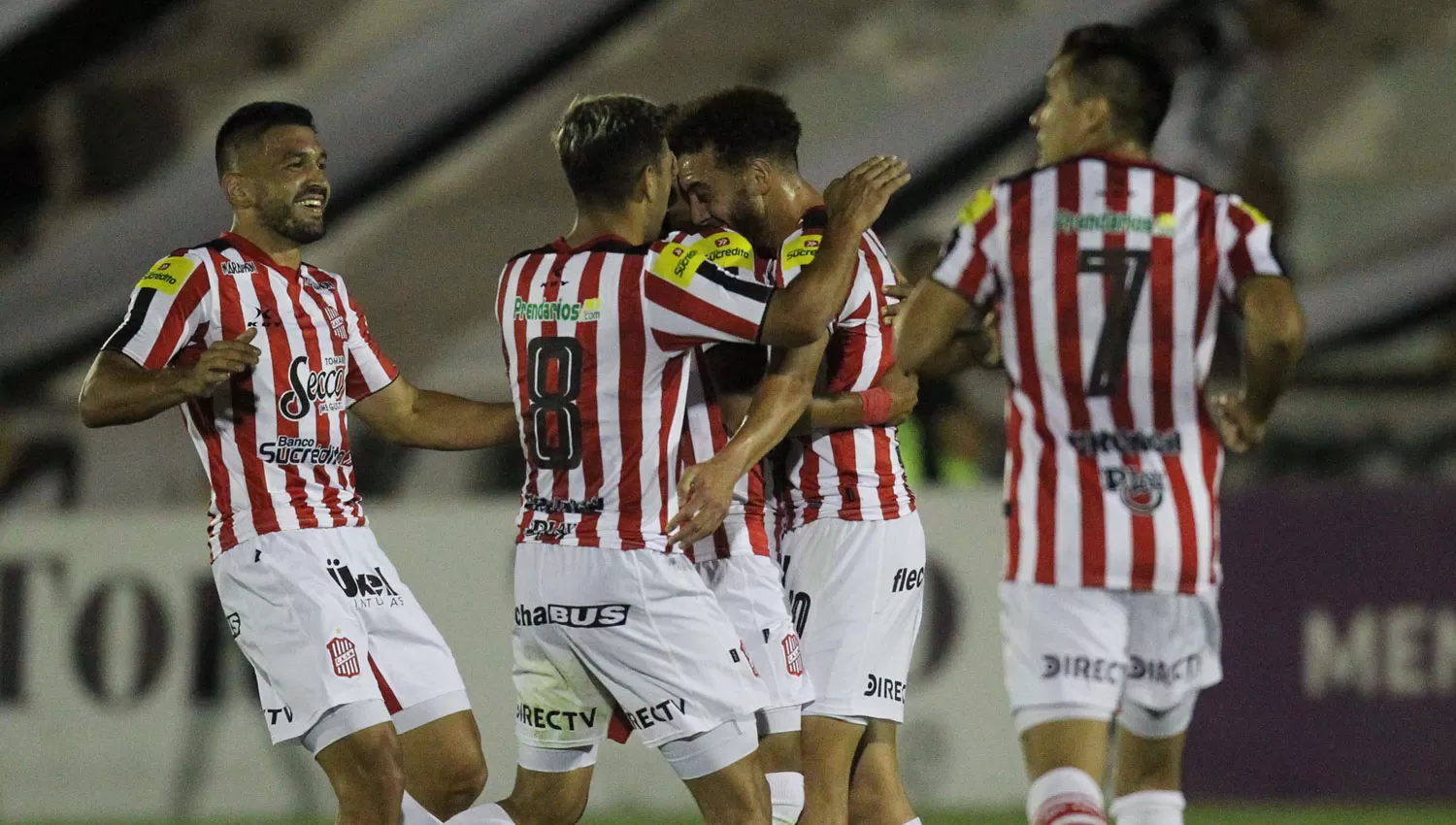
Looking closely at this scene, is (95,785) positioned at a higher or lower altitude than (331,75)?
lower

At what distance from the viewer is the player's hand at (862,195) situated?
16.8ft

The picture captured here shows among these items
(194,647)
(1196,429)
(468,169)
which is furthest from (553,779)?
(468,169)

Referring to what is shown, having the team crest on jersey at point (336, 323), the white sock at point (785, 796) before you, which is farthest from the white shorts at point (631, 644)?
the team crest on jersey at point (336, 323)

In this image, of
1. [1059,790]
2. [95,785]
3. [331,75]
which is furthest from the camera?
[331,75]

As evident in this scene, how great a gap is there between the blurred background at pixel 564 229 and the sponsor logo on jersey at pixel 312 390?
A: 2.59 metres

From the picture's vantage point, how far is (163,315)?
212 inches

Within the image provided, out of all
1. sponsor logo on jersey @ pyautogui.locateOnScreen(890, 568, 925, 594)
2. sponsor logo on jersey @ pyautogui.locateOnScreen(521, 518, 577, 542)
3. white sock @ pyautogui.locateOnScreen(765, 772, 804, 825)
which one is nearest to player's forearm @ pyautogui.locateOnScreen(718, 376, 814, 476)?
sponsor logo on jersey @ pyautogui.locateOnScreen(521, 518, 577, 542)

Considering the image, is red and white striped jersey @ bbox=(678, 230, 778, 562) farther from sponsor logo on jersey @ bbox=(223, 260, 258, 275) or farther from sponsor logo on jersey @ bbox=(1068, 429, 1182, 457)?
sponsor logo on jersey @ bbox=(223, 260, 258, 275)

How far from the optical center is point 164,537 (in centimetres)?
924

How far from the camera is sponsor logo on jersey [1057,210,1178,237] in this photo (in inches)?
185

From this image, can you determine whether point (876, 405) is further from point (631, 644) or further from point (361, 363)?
point (361, 363)

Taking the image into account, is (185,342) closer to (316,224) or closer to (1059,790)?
(316,224)

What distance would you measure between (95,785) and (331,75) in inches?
204

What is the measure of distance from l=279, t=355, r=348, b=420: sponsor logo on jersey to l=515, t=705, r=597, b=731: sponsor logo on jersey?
99cm
